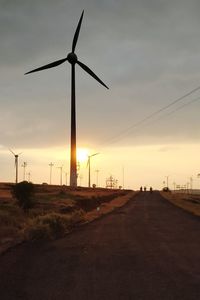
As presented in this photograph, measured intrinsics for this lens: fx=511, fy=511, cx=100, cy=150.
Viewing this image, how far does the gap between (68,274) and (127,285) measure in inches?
93.6

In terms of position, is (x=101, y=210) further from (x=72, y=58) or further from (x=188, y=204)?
(x=188, y=204)

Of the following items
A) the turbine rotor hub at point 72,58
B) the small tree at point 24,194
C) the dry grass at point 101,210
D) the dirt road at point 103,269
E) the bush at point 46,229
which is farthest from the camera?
the turbine rotor hub at point 72,58

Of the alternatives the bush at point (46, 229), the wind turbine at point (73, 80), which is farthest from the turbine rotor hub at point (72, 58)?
the bush at point (46, 229)

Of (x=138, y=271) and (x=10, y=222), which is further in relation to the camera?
Result: (x=10, y=222)

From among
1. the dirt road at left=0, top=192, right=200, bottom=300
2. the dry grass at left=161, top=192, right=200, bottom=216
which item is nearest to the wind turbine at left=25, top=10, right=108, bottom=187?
the dry grass at left=161, top=192, right=200, bottom=216

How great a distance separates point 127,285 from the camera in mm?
12102

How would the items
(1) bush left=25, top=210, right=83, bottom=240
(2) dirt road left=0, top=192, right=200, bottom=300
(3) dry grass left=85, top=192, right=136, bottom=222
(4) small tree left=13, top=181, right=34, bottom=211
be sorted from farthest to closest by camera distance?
(4) small tree left=13, top=181, right=34, bottom=211 < (3) dry grass left=85, top=192, right=136, bottom=222 < (1) bush left=25, top=210, right=83, bottom=240 < (2) dirt road left=0, top=192, right=200, bottom=300

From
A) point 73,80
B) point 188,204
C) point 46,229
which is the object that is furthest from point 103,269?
point 188,204

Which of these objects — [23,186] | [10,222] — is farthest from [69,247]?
[23,186]

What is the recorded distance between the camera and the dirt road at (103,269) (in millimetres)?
11281

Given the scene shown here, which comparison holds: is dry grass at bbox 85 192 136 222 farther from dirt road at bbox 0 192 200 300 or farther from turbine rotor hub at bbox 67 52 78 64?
turbine rotor hub at bbox 67 52 78 64

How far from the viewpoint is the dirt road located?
11281 mm

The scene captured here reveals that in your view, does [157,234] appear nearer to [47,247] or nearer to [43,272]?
[47,247]

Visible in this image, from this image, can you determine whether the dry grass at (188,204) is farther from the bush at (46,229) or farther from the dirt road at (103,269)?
the dirt road at (103,269)
